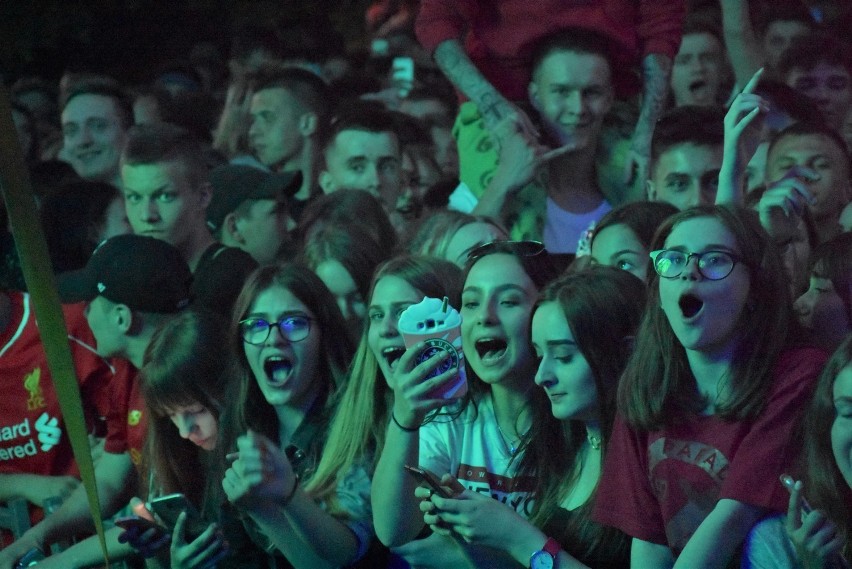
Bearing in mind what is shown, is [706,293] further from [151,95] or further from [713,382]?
[151,95]

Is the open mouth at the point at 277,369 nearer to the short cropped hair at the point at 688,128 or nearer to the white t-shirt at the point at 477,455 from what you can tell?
the white t-shirt at the point at 477,455

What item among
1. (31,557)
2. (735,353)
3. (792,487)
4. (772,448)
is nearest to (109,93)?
(31,557)

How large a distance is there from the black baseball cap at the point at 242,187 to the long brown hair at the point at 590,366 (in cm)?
178

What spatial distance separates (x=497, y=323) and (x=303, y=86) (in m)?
2.46

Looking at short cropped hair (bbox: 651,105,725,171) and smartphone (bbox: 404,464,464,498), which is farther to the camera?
short cropped hair (bbox: 651,105,725,171)

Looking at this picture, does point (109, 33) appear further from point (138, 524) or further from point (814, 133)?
point (814, 133)

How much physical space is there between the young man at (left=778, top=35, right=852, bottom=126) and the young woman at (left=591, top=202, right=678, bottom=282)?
70 centimetres

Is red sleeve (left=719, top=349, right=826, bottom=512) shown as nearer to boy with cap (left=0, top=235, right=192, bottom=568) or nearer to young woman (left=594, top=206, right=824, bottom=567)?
young woman (left=594, top=206, right=824, bottom=567)

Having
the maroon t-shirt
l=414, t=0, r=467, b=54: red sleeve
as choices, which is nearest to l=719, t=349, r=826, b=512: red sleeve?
the maroon t-shirt

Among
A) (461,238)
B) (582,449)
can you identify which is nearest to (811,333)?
(582,449)

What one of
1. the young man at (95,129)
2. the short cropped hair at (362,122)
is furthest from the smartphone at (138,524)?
the young man at (95,129)

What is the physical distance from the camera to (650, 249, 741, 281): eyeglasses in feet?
6.36

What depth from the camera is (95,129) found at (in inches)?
198

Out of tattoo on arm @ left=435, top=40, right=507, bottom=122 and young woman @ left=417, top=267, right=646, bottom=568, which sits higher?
tattoo on arm @ left=435, top=40, right=507, bottom=122
